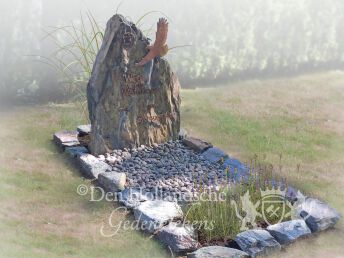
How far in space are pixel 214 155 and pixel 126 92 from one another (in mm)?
1401

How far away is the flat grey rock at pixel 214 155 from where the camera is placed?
308 inches

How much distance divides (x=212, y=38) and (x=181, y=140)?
16.3ft

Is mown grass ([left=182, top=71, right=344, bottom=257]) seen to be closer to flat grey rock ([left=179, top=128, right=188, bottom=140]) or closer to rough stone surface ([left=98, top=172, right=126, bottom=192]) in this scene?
flat grey rock ([left=179, top=128, right=188, bottom=140])

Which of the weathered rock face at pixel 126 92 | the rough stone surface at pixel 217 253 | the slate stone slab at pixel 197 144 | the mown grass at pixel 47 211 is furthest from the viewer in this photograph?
the slate stone slab at pixel 197 144

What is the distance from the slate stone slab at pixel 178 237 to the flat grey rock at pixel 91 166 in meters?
1.49

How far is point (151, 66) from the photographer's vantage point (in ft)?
25.7

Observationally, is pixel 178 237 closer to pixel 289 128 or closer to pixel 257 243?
pixel 257 243

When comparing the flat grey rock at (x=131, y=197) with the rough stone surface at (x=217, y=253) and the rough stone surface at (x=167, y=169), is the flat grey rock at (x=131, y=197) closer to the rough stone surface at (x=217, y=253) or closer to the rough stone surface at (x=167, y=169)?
the rough stone surface at (x=167, y=169)

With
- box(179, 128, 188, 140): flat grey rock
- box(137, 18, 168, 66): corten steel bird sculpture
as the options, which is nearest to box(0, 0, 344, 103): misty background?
box(137, 18, 168, 66): corten steel bird sculpture

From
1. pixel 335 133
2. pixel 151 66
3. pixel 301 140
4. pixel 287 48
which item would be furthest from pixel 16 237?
pixel 287 48

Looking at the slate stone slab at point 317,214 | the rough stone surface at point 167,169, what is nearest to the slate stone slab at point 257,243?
the slate stone slab at point 317,214

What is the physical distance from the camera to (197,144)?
319 inches

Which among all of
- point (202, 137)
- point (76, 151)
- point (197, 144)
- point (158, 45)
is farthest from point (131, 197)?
point (202, 137)

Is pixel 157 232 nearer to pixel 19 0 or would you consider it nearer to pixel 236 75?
pixel 19 0
